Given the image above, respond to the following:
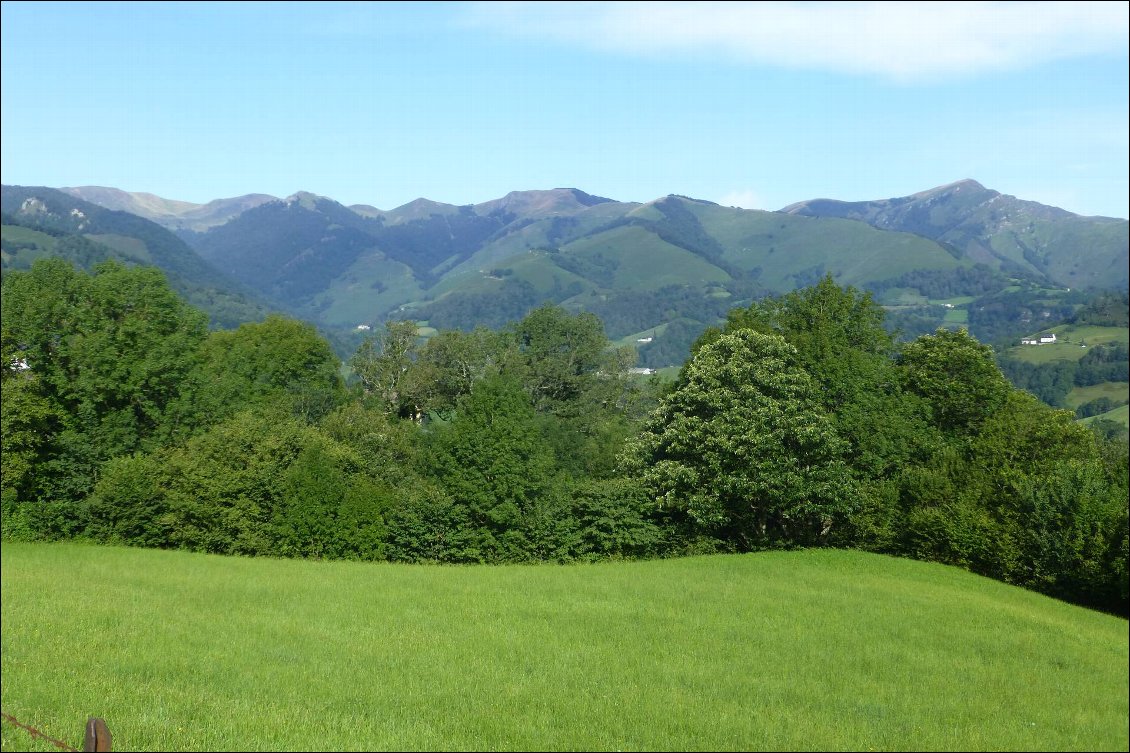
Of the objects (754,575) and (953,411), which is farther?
(953,411)

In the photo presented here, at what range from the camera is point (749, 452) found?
40.6 metres

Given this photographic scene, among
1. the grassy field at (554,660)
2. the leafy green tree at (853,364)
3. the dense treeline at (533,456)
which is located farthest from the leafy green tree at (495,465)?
the leafy green tree at (853,364)

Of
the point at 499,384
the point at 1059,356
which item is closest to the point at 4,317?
the point at 499,384

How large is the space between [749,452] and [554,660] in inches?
848

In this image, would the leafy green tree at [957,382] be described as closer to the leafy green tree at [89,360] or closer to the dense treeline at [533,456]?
the dense treeline at [533,456]

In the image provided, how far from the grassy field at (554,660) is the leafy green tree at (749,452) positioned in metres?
5.62

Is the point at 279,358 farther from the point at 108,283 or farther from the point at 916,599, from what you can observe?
the point at 916,599

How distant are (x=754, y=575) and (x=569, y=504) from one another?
11336 millimetres

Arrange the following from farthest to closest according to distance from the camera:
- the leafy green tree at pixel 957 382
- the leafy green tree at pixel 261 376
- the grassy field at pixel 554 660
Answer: the leafy green tree at pixel 261 376
the leafy green tree at pixel 957 382
the grassy field at pixel 554 660

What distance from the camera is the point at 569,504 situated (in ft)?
142

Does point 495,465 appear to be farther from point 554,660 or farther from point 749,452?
point 554,660

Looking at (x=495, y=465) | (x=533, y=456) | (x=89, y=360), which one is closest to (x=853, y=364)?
(x=533, y=456)

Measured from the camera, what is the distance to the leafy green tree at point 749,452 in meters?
40.6

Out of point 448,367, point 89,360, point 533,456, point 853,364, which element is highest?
point 853,364
